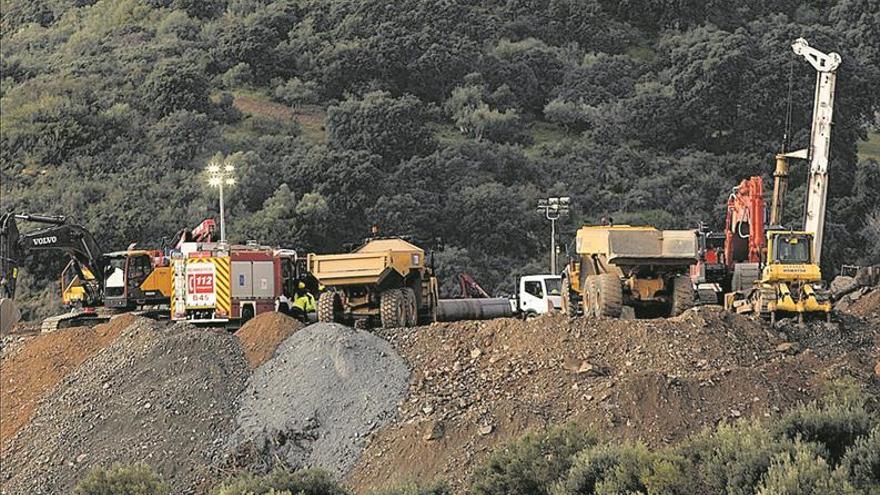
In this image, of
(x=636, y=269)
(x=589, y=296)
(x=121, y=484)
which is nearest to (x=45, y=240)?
(x=589, y=296)

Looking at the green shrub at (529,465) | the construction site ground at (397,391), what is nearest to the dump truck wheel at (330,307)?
the construction site ground at (397,391)

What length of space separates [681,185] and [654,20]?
28515 millimetres

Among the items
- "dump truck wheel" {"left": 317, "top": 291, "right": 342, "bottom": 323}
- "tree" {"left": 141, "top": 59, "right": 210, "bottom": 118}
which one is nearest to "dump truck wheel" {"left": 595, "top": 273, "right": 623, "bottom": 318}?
"dump truck wheel" {"left": 317, "top": 291, "right": 342, "bottom": 323}

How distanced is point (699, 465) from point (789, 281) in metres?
13.6

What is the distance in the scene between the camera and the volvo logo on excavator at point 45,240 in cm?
3638

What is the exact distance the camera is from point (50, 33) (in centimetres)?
9719

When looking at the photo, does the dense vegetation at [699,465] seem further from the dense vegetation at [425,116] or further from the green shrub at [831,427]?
the dense vegetation at [425,116]

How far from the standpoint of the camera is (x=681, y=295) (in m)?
28.8

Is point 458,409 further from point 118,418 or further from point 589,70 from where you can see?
point 589,70

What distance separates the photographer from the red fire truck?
3319 centimetres

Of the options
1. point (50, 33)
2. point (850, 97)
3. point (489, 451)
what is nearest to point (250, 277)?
point (489, 451)

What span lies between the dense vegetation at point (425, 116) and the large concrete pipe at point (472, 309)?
2712cm

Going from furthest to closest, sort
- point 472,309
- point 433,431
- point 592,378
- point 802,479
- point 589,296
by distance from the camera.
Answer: point 472,309 → point 589,296 → point 592,378 → point 433,431 → point 802,479

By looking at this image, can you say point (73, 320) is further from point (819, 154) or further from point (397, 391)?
point (819, 154)
